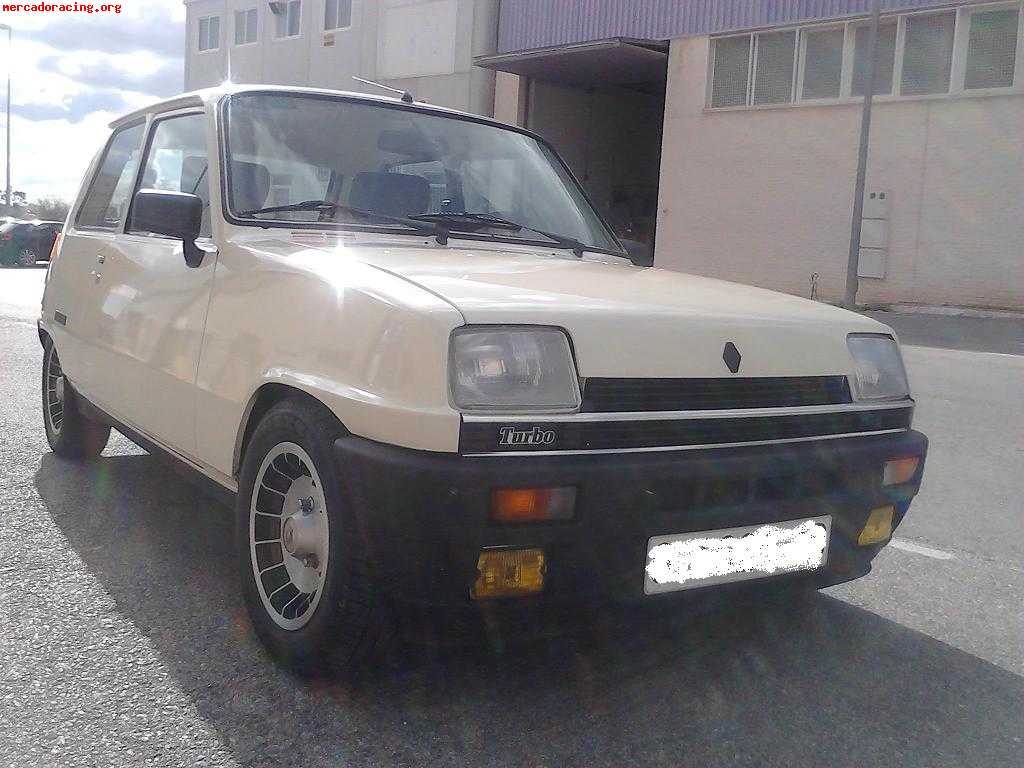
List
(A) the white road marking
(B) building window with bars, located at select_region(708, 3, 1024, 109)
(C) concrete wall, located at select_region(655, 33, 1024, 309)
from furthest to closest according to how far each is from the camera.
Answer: (C) concrete wall, located at select_region(655, 33, 1024, 309)
(B) building window with bars, located at select_region(708, 3, 1024, 109)
(A) the white road marking

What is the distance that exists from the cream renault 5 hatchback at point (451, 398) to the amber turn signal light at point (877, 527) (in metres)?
0.01

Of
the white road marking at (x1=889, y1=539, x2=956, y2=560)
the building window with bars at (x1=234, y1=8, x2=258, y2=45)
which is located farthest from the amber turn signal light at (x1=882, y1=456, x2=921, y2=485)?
the building window with bars at (x1=234, y1=8, x2=258, y2=45)

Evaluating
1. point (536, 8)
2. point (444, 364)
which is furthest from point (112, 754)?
point (536, 8)

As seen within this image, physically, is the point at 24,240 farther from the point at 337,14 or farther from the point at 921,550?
the point at 921,550

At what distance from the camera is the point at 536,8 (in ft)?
91.7

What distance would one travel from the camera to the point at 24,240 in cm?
2866

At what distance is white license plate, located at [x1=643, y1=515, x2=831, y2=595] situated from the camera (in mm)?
2498

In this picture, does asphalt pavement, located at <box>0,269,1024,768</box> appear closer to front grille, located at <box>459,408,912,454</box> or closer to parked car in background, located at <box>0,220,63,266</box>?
front grille, located at <box>459,408,912,454</box>

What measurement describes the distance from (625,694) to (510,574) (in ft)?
1.76

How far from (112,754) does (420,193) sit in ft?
6.81

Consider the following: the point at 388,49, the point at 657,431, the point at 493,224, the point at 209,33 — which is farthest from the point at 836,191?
the point at 209,33

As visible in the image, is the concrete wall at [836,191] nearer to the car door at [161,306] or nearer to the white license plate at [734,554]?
the car door at [161,306]

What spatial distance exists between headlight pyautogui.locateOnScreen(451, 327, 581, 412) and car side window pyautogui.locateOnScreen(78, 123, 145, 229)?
98.3 inches

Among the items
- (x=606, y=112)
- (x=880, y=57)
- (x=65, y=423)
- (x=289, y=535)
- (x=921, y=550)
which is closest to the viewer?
(x=289, y=535)
